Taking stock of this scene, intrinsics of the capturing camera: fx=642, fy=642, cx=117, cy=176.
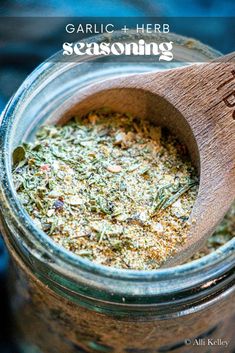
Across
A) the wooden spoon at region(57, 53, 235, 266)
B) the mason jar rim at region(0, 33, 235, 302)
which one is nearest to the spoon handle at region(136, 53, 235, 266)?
the wooden spoon at region(57, 53, 235, 266)

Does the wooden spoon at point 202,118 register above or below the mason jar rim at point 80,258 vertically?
above

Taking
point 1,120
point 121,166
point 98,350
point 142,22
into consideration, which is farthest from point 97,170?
point 142,22

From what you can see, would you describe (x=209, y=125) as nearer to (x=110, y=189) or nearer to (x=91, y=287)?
(x=110, y=189)

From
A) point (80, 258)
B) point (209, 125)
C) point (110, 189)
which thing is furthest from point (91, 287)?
point (209, 125)

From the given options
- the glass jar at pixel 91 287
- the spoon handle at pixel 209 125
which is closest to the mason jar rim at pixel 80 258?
the glass jar at pixel 91 287

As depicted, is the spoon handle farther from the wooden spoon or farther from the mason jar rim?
the mason jar rim

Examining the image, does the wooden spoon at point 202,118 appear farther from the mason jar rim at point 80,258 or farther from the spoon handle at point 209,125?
the mason jar rim at point 80,258
